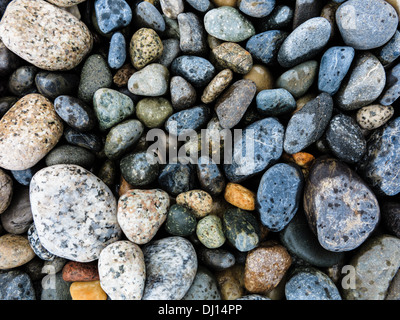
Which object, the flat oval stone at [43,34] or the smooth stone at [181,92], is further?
the smooth stone at [181,92]

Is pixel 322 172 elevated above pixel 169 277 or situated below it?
above

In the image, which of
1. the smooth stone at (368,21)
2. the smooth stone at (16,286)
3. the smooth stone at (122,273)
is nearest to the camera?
the smooth stone at (122,273)

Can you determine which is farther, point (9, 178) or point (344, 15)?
point (9, 178)

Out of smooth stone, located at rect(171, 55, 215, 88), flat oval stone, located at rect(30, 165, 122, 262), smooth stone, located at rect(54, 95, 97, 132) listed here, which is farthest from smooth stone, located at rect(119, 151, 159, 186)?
smooth stone, located at rect(171, 55, 215, 88)

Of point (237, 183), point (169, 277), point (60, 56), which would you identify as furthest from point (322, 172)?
point (60, 56)

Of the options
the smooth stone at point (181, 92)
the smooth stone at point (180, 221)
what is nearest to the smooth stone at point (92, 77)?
the smooth stone at point (181, 92)

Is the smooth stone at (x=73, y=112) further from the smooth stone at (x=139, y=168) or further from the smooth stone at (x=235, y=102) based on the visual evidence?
the smooth stone at (x=235, y=102)
